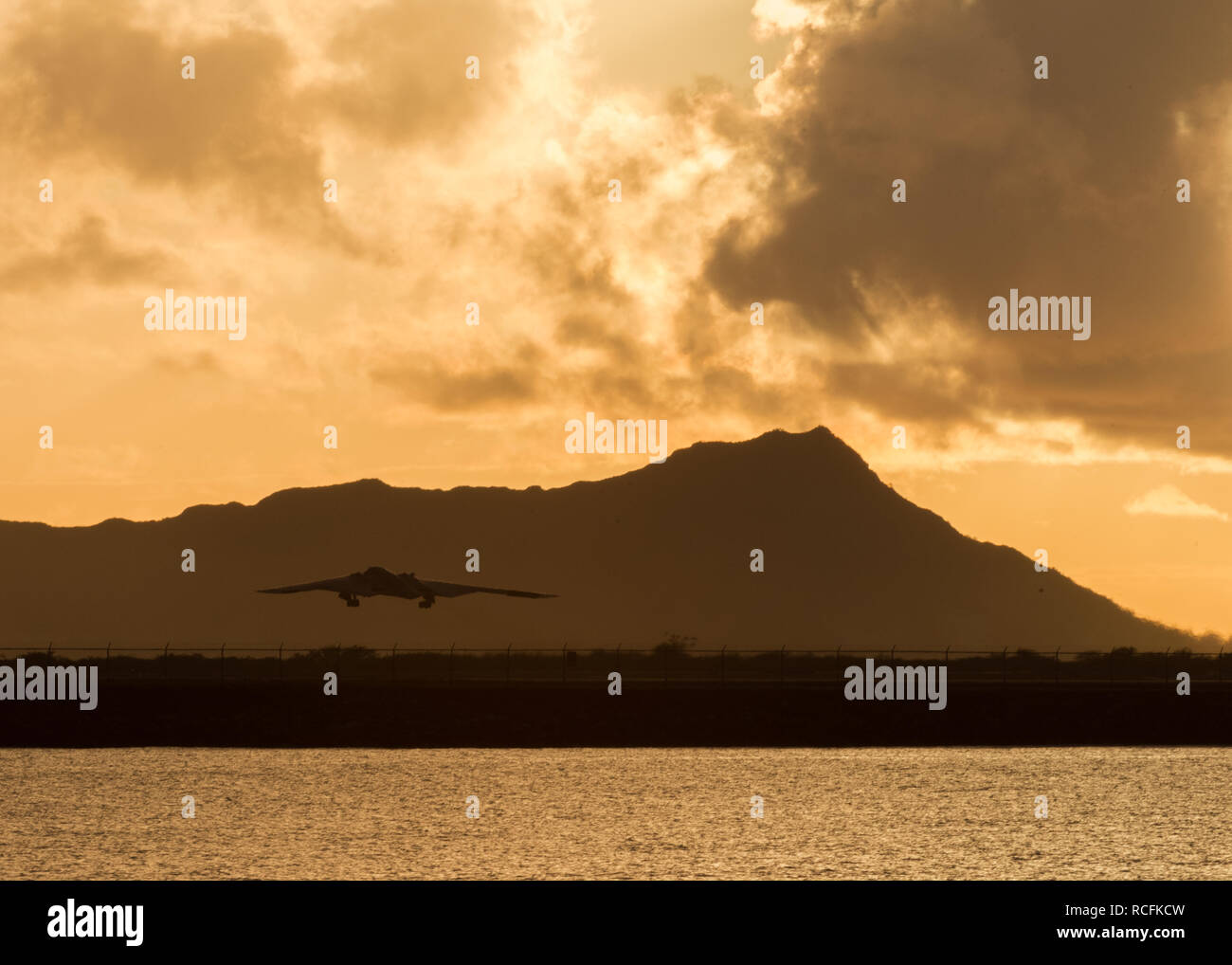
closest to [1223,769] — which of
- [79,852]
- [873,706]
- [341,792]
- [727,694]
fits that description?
[873,706]

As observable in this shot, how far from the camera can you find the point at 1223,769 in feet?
265

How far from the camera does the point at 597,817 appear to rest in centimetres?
5003

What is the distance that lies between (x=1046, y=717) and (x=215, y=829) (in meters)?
48.9

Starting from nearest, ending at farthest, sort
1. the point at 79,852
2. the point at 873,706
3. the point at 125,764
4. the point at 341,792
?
the point at 79,852
the point at 341,792
the point at 125,764
the point at 873,706

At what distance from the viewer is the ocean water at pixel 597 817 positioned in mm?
39031

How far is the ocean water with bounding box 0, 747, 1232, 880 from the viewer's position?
39.0 metres

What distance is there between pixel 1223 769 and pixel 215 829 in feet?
193
